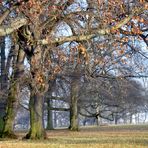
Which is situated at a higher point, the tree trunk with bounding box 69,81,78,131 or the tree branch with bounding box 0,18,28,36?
the tree branch with bounding box 0,18,28,36

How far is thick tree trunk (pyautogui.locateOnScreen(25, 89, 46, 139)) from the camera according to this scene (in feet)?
88.7

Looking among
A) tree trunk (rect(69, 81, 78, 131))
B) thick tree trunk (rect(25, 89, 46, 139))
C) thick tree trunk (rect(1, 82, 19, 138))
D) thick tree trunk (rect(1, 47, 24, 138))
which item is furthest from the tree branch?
tree trunk (rect(69, 81, 78, 131))

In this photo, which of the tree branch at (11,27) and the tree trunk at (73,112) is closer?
the tree branch at (11,27)

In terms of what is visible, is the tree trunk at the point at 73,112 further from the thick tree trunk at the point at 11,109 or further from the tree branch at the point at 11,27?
the tree branch at the point at 11,27

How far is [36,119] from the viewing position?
27.3 m

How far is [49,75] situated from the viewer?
26.4 m

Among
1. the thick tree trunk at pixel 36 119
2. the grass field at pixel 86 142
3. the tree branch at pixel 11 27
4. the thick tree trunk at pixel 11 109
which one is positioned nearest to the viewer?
the tree branch at pixel 11 27

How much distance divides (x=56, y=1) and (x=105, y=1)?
209 centimetres

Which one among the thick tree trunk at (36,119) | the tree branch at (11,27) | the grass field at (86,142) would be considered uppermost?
the tree branch at (11,27)

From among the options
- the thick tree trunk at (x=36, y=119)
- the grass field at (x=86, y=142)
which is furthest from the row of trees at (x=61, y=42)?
the grass field at (x=86, y=142)

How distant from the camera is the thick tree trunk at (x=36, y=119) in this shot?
27.0 m

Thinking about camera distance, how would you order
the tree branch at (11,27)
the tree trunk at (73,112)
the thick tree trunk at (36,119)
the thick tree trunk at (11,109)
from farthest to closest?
the tree trunk at (73,112) < the thick tree trunk at (11,109) < the thick tree trunk at (36,119) < the tree branch at (11,27)

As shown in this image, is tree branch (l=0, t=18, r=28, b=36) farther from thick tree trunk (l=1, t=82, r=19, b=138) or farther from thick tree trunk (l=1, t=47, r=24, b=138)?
thick tree trunk (l=1, t=82, r=19, b=138)

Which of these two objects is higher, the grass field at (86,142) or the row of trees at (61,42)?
the row of trees at (61,42)
